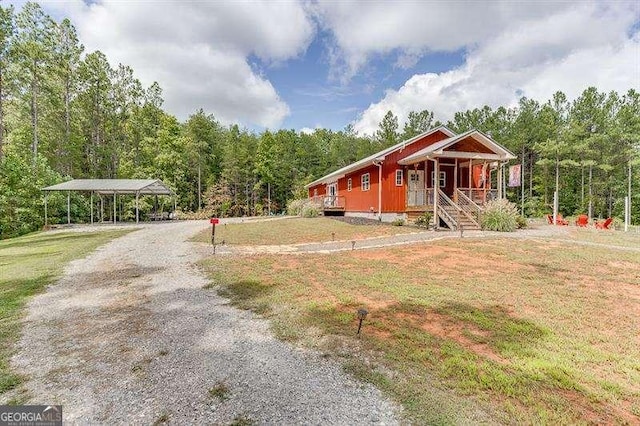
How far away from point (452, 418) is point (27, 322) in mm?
6315

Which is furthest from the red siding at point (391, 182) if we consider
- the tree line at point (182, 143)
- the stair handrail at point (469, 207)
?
the tree line at point (182, 143)

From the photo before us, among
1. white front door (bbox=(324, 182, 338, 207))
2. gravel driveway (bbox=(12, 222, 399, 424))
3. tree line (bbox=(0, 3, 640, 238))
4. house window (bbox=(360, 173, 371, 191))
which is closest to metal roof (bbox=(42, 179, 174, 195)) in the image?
tree line (bbox=(0, 3, 640, 238))

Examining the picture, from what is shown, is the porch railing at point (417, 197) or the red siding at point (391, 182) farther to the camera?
the red siding at point (391, 182)

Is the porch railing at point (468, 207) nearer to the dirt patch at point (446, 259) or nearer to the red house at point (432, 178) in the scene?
the red house at point (432, 178)

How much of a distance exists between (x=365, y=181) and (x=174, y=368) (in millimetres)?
19221

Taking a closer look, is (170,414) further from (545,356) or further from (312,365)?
(545,356)

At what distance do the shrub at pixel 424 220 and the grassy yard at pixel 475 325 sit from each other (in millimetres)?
6641

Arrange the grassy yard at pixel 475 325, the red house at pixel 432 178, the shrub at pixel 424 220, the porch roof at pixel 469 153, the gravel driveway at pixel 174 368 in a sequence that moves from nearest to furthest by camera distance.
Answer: the gravel driveway at pixel 174 368 → the grassy yard at pixel 475 325 → the porch roof at pixel 469 153 → the red house at pixel 432 178 → the shrub at pixel 424 220

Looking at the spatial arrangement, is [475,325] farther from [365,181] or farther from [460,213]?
[365,181]

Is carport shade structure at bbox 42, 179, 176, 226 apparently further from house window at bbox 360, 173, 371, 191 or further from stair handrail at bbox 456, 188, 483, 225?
stair handrail at bbox 456, 188, 483, 225

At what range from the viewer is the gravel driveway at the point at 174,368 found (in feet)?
9.16

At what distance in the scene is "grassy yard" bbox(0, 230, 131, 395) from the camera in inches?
157

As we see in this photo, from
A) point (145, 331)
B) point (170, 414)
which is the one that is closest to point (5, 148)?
point (145, 331)

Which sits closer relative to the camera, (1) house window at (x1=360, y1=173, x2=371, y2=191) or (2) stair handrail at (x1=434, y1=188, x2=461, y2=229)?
(2) stair handrail at (x1=434, y1=188, x2=461, y2=229)
